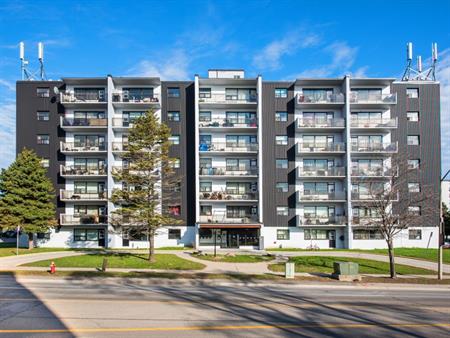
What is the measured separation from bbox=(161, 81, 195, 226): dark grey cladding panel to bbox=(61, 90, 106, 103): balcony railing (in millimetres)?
7365

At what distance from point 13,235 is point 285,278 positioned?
156 ft

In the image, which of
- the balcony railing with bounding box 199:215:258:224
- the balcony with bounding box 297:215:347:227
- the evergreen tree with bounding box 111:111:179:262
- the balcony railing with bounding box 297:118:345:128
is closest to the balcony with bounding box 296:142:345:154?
the balcony railing with bounding box 297:118:345:128

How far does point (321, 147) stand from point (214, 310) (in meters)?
32.0

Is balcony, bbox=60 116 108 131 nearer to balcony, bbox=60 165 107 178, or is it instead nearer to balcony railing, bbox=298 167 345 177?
balcony, bbox=60 165 107 178

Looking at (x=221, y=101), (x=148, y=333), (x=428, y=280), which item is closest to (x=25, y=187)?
(x=221, y=101)

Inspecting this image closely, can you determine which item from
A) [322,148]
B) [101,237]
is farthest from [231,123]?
[101,237]

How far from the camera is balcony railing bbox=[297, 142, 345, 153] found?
4181cm

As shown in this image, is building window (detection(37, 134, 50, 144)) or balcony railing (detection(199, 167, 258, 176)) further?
building window (detection(37, 134, 50, 144))

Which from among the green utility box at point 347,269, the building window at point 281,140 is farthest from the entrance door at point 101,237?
the green utility box at point 347,269

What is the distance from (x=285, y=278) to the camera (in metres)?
22.9

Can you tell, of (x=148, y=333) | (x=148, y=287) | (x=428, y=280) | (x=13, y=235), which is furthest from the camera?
(x=13, y=235)

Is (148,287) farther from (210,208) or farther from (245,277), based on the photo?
(210,208)

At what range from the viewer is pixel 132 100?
4194cm

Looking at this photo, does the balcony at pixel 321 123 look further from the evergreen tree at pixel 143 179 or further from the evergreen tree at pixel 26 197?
the evergreen tree at pixel 26 197
